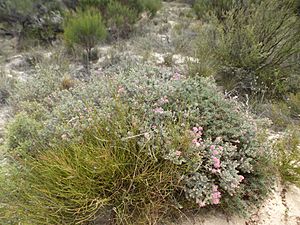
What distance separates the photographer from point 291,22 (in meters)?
4.01

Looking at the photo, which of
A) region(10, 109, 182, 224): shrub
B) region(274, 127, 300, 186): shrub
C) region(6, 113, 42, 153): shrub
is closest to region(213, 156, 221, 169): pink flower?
region(10, 109, 182, 224): shrub

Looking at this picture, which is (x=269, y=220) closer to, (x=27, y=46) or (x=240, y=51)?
(x=240, y=51)

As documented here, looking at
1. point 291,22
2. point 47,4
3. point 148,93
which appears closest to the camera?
point 148,93

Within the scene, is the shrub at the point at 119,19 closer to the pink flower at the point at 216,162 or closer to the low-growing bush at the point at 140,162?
the low-growing bush at the point at 140,162

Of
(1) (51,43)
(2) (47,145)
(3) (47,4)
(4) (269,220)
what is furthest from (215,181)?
(3) (47,4)

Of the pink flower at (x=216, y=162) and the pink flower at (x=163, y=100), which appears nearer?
the pink flower at (x=216, y=162)

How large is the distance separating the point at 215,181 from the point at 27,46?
595cm

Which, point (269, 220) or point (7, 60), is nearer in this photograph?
point (269, 220)

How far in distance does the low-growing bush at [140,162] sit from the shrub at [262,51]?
5.87 feet

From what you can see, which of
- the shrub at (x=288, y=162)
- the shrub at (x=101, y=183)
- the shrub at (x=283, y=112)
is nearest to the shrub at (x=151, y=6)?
the shrub at (x=283, y=112)

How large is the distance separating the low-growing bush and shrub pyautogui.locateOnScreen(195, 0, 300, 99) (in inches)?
70.5

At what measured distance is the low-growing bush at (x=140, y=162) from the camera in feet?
6.24

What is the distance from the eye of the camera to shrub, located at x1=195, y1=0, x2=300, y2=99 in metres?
3.98

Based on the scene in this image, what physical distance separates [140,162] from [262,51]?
2.89m
